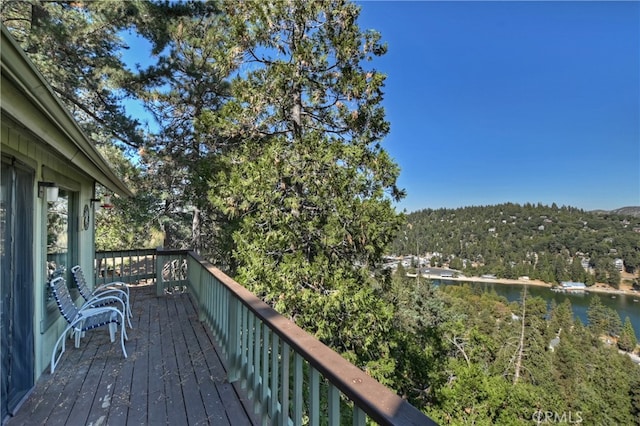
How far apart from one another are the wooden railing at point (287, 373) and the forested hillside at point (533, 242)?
249 ft

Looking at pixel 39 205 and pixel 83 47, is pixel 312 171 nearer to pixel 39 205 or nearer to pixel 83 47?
pixel 39 205

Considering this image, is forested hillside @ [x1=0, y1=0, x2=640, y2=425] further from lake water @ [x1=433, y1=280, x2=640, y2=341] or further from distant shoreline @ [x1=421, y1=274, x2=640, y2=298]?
distant shoreline @ [x1=421, y1=274, x2=640, y2=298]

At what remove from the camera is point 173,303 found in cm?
587

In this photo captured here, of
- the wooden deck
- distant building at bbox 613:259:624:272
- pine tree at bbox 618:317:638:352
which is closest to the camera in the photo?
the wooden deck

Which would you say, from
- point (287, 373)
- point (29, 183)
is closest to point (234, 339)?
point (287, 373)

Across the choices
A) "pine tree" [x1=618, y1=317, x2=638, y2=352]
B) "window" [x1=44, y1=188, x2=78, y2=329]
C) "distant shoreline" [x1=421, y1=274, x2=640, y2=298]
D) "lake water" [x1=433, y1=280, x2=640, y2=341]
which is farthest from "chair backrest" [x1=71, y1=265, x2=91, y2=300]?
"distant shoreline" [x1=421, y1=274, x2=640, y2=298]

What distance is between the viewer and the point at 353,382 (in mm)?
1035

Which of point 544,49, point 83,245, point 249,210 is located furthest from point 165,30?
point 544,49

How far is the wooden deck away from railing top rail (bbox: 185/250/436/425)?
1.09m

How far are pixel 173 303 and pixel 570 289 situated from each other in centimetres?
9831

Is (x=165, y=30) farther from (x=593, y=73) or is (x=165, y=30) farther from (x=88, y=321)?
(x=593, y=73)

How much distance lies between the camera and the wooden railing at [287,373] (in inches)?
37.0

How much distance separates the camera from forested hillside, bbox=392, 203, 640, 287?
259 feet

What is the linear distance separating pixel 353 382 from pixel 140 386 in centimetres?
251
